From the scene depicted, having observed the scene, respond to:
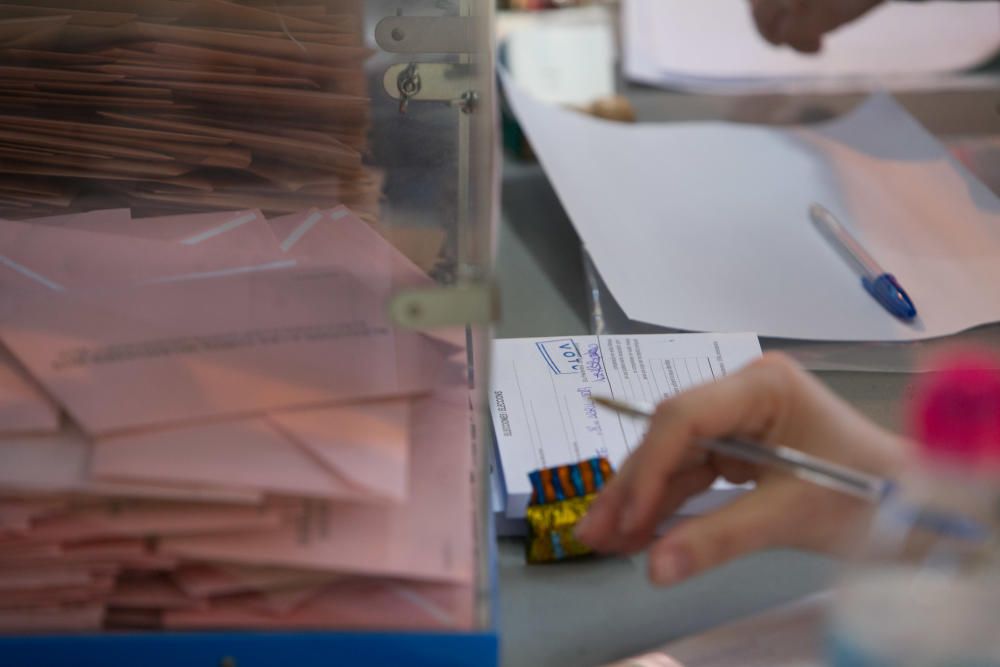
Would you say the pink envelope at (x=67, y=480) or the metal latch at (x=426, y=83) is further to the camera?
the metal latch at (x=426, y=83)

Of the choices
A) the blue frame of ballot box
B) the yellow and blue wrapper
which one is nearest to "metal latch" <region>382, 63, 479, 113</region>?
the yellow and blue wrapper

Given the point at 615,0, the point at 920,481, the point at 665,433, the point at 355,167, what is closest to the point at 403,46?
the point at 355,167

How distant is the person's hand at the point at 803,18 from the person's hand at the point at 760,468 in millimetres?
923

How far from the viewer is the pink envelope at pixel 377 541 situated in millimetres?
502

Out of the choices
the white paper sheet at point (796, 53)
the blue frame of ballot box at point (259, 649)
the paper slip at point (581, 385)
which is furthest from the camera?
the white paper sheet at point (796, 53)

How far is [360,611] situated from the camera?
526mm

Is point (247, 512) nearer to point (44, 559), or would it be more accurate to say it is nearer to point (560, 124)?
point (44, 559)

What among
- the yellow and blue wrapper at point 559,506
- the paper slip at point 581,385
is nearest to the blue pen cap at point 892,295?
the paper slip at point 581,385

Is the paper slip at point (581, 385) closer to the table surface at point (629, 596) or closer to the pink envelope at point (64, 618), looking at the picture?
the table surface at point (629, 596)

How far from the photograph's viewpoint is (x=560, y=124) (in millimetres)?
1278

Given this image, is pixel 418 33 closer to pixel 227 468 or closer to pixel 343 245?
pixel 343 245

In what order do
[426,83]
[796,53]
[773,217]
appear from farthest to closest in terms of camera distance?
[796,53] → [773,217] → [426,83]

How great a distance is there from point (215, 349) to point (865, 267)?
0.71 metres

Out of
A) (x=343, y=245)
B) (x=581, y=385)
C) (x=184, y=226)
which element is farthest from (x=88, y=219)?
(x=581, y=385)
